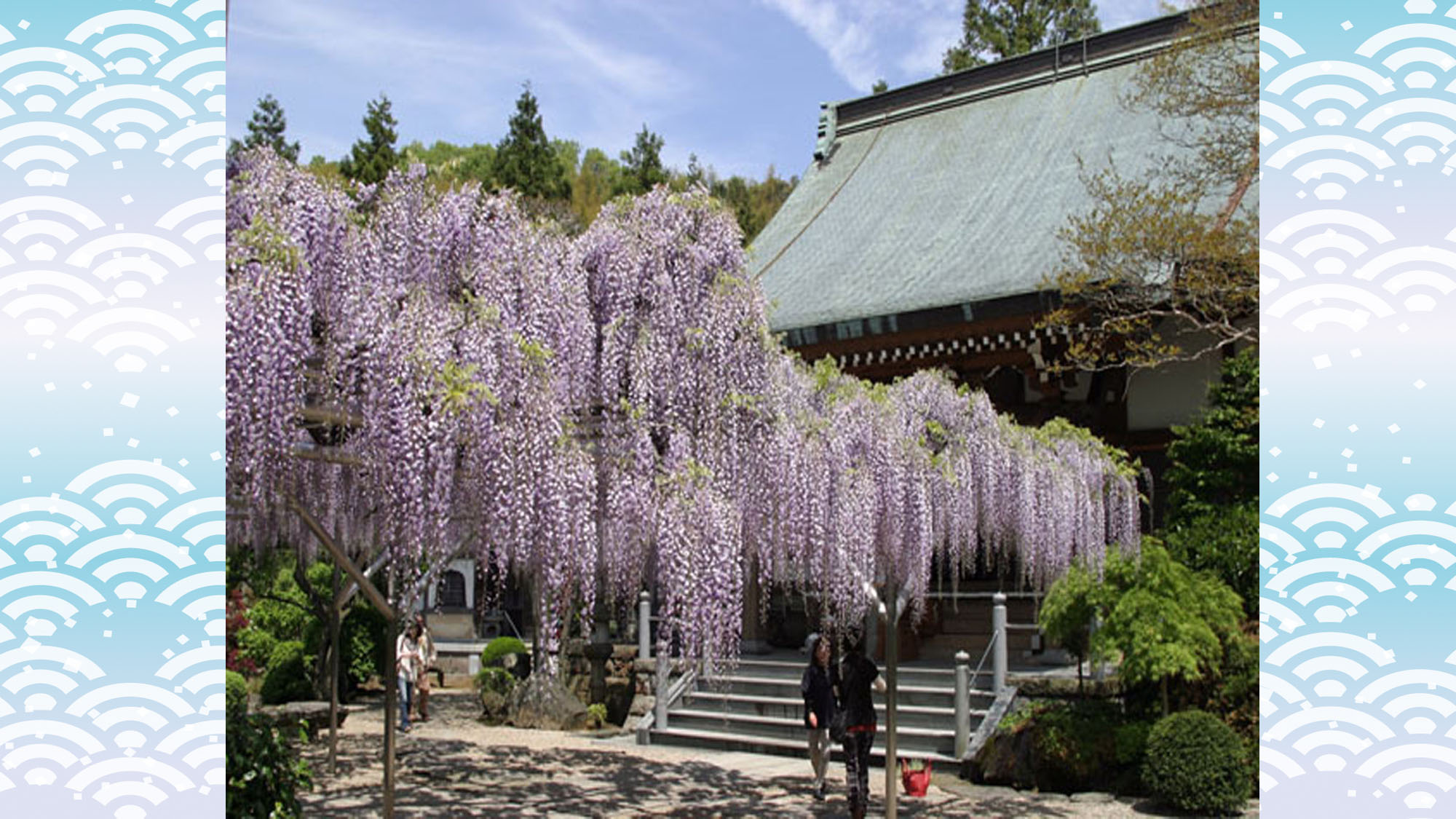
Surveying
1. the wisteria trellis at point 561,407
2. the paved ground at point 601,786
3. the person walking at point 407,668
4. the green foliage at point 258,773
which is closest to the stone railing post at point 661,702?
the paved ground at point 601,786

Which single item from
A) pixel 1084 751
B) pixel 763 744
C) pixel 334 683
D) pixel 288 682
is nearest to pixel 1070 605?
pixel 1084 751

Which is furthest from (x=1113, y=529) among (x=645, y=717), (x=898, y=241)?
(x=898, y=241)

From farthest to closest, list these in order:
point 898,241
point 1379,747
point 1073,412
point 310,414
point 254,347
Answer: point 898,241 < point 1073,412 < point 310,414 < point 254,347 < point 1379,747

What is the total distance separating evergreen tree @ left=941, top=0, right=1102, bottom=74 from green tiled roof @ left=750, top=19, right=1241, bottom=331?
7.71 metres

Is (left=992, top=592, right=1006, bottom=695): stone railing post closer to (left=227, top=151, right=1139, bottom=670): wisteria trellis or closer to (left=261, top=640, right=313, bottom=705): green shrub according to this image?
(left=227, top=151, right=1139, bottom=670): wisteria trellis

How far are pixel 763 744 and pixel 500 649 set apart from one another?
673cm

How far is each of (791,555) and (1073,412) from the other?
304 inches

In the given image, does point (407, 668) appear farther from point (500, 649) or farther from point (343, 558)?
point (343, 558)

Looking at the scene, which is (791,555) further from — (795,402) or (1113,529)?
(1113,529)

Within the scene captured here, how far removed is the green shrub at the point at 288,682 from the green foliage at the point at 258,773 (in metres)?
11.2

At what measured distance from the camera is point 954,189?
20.8 meters

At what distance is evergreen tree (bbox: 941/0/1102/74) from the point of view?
3016cm

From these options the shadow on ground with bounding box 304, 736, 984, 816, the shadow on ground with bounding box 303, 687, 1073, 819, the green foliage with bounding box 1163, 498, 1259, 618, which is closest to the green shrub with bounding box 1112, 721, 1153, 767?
the shadow on ground with bounding box 303, 687, 1073, 819

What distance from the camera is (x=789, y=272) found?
68.1 feet
